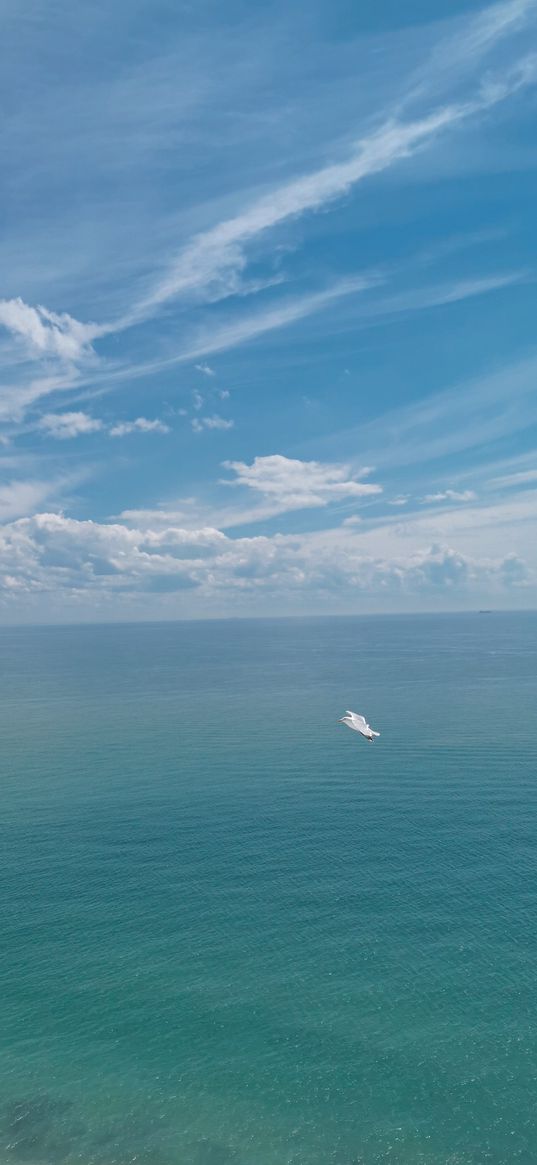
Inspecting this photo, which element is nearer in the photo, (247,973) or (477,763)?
(247,973)

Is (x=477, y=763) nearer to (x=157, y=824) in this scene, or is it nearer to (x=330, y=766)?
(x=330, y=766)

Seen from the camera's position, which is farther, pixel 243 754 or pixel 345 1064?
pixel 243 754

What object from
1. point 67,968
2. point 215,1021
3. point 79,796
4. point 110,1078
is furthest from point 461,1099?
point 79,796

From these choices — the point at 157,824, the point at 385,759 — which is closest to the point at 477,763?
the point at 385,759

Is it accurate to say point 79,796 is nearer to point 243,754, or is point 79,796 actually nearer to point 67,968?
point 243,754

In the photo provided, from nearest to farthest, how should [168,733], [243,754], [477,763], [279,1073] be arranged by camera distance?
[279,1073] < [477,763] < [243,754] < [168,733]

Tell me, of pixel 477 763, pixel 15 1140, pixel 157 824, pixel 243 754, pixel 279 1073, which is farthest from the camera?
pixel 243 754
